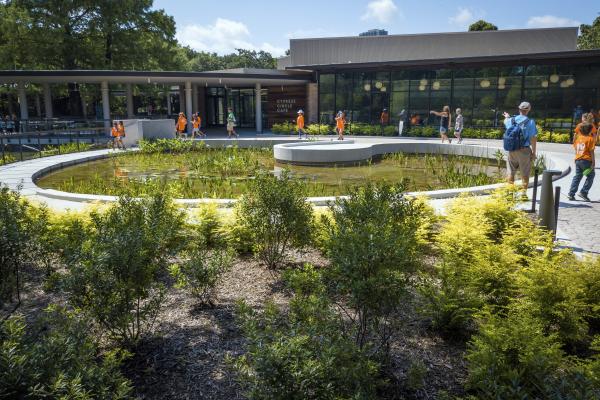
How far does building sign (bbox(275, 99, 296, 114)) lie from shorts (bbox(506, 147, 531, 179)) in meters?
25.4

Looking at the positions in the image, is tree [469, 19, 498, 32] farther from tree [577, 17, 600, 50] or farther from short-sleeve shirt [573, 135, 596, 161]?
short-sleeve shirt [573, 135, 596, 161]

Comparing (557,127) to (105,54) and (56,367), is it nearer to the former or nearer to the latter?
(56,367)

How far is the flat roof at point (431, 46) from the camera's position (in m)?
34.2

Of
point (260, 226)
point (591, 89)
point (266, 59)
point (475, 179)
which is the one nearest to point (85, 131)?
point (475, 179)

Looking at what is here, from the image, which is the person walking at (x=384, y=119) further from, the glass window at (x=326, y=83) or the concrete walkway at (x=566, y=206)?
the concrete walkway at (x=566, y=206)

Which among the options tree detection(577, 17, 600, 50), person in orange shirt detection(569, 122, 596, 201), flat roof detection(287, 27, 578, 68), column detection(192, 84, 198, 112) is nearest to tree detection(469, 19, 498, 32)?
tree detection(577, 17, 600, 50)

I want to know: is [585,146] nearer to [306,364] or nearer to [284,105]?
[306,364]

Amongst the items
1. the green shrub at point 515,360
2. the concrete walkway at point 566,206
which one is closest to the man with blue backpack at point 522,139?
the concrete walkway at point 566,206

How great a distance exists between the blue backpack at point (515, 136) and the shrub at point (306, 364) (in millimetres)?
7734

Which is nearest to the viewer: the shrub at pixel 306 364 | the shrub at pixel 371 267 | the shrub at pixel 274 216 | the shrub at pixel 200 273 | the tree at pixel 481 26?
the shrub at pixel 306 364

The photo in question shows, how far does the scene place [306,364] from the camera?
303cm

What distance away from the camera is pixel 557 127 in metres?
26.5

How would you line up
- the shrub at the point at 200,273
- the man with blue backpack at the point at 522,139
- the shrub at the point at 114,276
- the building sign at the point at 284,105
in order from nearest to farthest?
the shrub at the point at 114,276 < the shrub at the point at 200,273 < the man with blue backpack at the point at 522,139 < the building sign at the point at 284,105

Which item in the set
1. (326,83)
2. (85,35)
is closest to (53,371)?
(326,83)
